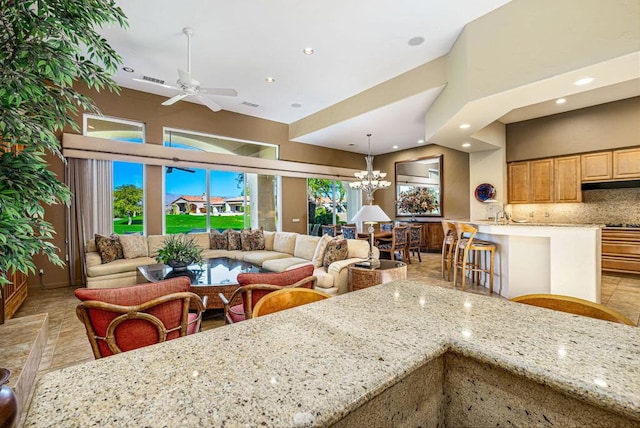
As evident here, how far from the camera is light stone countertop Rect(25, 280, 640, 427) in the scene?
0.55 meters

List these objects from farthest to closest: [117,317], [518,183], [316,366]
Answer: [518,183], [117,317], [316,366]

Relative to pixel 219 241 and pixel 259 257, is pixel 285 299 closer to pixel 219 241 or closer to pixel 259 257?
pixel 259 257

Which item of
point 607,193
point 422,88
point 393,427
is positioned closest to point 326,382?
point 393,427

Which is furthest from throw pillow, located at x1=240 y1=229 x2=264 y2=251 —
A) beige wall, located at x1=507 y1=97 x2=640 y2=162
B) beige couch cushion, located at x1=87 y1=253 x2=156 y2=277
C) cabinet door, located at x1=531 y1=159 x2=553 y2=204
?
cabinet door, located at x1=531 y1=159 x2=553 y2=204

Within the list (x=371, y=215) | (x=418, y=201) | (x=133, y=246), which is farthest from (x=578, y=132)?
(x=133, y=246)

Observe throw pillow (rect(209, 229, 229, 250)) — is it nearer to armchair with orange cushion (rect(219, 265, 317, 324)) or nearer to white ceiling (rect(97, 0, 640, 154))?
white ceiling (rect(97, 0, 640, 154))

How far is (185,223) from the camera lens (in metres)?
6.26

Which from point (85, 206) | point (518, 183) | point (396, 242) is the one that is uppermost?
point (518, 183)

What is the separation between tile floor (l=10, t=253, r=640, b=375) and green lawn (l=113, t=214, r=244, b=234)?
128cm

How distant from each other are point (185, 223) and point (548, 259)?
6259 mm

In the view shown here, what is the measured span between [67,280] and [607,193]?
9848mm

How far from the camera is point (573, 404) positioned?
0.65 m

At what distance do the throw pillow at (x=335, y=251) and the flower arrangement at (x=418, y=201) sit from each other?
5.20 metres

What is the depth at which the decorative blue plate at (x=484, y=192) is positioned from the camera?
20.7ft
